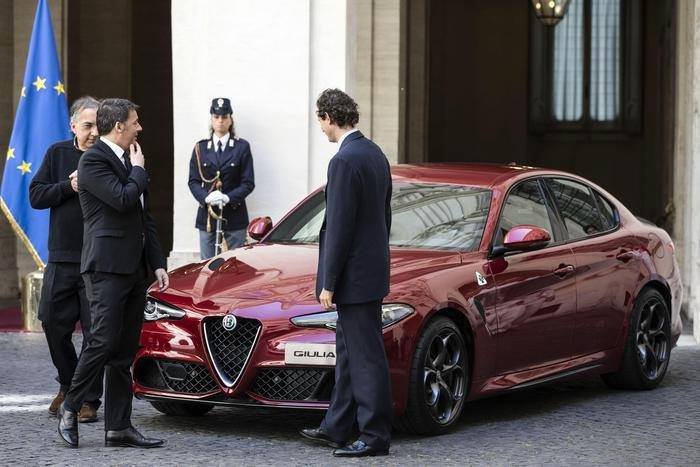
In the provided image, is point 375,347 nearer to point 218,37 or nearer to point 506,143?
point 218,37

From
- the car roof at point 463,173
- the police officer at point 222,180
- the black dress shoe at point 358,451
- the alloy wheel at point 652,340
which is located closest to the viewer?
the black dress shoe at point 358,451

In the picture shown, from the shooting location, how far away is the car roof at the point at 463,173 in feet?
30.8

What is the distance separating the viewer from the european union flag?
1306cm

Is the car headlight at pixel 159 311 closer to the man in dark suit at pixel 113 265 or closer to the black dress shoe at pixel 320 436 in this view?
the man in dark suit at pixel 113 265

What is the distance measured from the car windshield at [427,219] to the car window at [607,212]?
1252 mm

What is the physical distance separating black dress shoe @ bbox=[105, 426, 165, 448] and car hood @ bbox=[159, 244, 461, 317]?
0.73 metres

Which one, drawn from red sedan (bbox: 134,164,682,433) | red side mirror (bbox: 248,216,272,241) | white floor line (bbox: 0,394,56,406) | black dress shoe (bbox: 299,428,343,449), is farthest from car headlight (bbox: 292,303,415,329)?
white floor line (bbox: 0,394,56,406)

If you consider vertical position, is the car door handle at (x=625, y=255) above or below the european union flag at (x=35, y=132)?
below

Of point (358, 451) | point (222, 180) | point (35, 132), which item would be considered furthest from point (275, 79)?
point (358, 451)

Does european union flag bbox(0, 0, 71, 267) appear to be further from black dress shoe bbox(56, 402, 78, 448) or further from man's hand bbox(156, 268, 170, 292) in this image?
black dress shoe bbox(56, 402, 78, 448)

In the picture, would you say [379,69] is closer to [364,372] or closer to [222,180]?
[222,180]

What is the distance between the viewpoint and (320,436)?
7.88 metres

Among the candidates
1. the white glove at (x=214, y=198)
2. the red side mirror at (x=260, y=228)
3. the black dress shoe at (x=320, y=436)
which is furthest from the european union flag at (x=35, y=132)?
the black dress shoe at (x=320, y=436)

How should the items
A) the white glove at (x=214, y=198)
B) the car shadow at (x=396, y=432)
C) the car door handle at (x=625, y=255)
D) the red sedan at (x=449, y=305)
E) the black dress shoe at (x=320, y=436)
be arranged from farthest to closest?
the white glove at (x=214, y=198), the car door handle at (x=625, y=255), the car shadow at (x=396, y=432), the red sedan at (x=449, y=305), the black dress shoe at (x=320, y=436)
